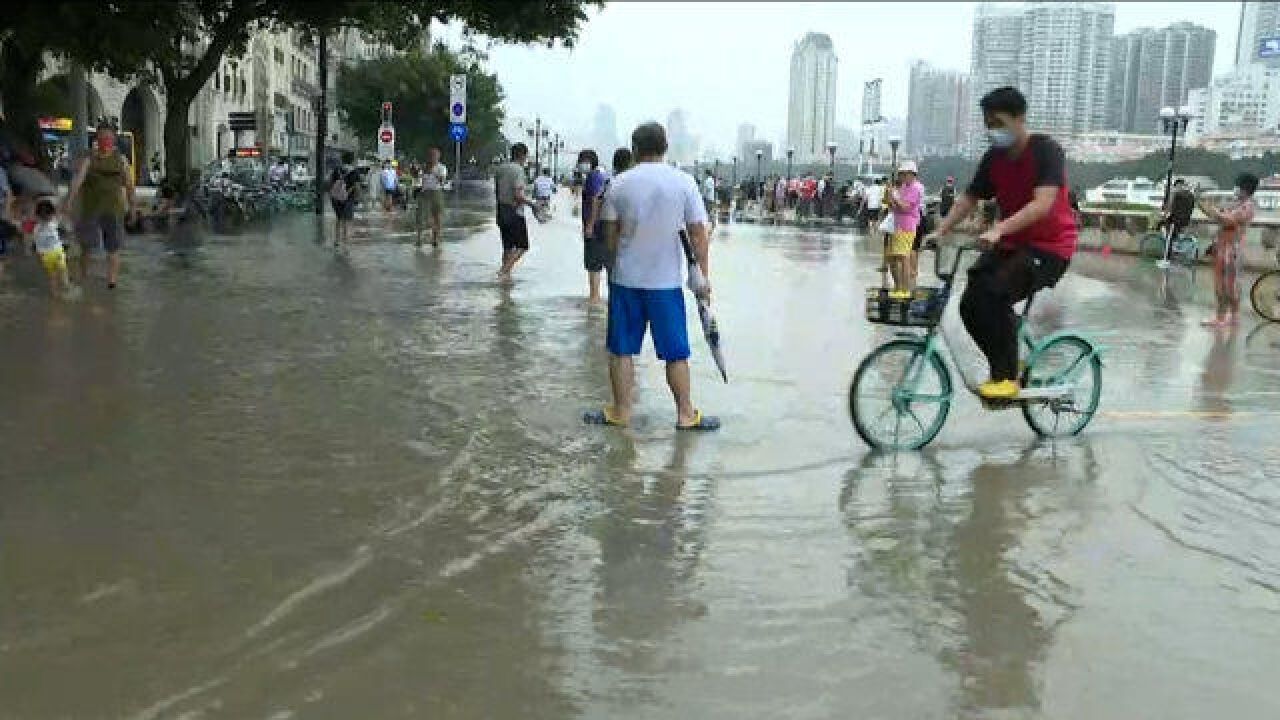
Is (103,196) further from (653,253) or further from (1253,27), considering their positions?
(1253,27)

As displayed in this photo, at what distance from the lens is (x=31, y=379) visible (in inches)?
314

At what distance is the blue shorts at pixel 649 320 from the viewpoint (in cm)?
691

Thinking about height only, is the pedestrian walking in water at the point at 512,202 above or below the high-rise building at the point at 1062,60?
below

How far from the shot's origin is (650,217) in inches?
269

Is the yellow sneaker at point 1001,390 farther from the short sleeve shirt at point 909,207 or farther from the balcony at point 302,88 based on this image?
the balcony at point 302,88

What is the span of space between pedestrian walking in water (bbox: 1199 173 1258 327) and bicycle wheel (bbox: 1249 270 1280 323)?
60 cm

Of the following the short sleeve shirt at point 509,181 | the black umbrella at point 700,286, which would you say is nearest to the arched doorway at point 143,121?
the short sleeve shirt at point 509,181

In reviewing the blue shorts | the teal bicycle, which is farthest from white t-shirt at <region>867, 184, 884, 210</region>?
the blue shorts

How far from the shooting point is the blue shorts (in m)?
6.91

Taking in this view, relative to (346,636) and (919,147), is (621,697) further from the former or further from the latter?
(919,147)

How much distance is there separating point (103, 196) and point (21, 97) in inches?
475

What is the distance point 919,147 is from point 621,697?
127 metres

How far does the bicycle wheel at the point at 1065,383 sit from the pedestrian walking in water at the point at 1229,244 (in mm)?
6836

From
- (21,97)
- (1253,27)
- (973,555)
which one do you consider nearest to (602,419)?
(973,555)
